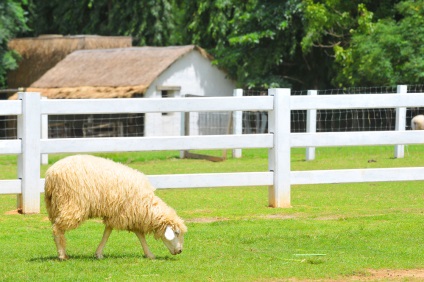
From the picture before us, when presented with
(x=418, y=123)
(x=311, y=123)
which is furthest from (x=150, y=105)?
(x=418, y=123)

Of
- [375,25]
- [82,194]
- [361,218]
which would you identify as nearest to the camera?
[82,194]

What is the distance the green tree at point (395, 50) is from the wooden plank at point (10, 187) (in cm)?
1690

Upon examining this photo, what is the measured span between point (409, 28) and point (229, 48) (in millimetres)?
10416

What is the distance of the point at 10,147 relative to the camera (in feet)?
36.8

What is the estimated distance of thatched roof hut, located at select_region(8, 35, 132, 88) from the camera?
131ft

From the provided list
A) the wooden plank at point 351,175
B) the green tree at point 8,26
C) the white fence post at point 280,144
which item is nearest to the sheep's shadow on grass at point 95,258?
the white fence post at point 280,144

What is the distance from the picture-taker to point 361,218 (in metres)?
11.0

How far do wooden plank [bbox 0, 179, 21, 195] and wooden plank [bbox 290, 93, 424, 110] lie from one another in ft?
10.8

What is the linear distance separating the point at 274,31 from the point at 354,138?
2207 cm

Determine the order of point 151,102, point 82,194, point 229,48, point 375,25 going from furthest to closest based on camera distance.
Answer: point 229,48
point 375,25
point 151,102
point 82,194

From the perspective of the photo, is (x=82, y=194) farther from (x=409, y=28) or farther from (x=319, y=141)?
(x=409, y=28)

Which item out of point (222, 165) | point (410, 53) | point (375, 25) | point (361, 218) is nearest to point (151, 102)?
point (361, 218)

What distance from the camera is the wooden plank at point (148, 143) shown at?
1141 cm

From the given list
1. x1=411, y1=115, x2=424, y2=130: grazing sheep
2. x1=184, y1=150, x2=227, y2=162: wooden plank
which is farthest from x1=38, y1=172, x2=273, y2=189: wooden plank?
x1=411, y1=115, x2=424, y2=130: grazing sheep
